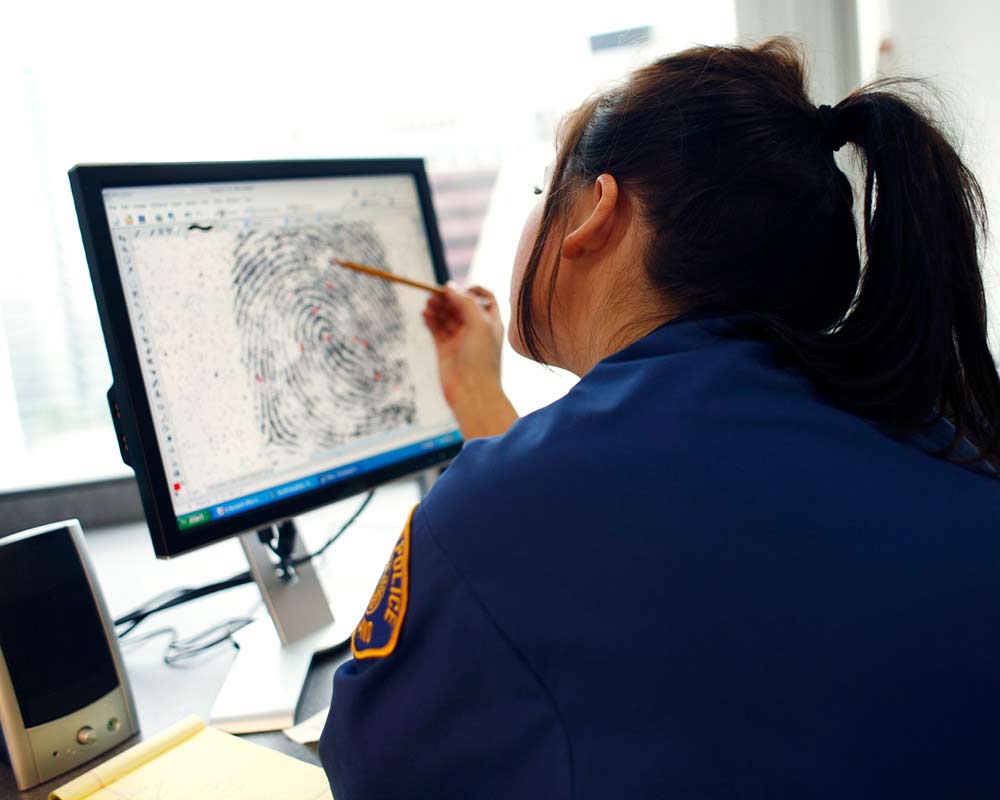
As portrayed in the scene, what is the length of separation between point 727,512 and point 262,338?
21.2 inches

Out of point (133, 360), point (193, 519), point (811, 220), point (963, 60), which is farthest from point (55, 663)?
point (963, 60)

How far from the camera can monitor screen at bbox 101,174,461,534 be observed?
736mm

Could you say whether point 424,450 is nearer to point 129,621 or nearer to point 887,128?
point 129,621

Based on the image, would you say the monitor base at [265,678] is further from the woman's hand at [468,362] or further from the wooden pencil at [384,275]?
the wooden pencil at [384,275]

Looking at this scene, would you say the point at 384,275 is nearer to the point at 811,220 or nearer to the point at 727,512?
the point at 811,220

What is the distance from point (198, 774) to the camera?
2.08 ft

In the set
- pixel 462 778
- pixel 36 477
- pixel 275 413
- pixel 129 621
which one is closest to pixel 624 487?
pixel 462 778

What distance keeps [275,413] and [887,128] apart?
59 cm

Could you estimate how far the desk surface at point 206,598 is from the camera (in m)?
0.76

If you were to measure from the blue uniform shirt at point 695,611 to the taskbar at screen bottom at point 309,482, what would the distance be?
0.32 m

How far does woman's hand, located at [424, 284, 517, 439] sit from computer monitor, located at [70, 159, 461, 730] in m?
0.02

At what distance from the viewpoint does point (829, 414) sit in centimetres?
49

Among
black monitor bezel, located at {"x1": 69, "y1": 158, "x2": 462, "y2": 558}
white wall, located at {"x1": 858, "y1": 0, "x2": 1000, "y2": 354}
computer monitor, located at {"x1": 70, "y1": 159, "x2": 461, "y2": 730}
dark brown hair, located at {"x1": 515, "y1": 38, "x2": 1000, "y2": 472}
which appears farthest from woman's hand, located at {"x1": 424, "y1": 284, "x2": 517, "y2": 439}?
white wall, located at {"x1": 858, "y1": 0, "x2": 1000, "y2": 354}

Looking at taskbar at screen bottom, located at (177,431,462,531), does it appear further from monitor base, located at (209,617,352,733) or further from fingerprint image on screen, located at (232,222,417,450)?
monitor base, located at (209,617,352,733)
